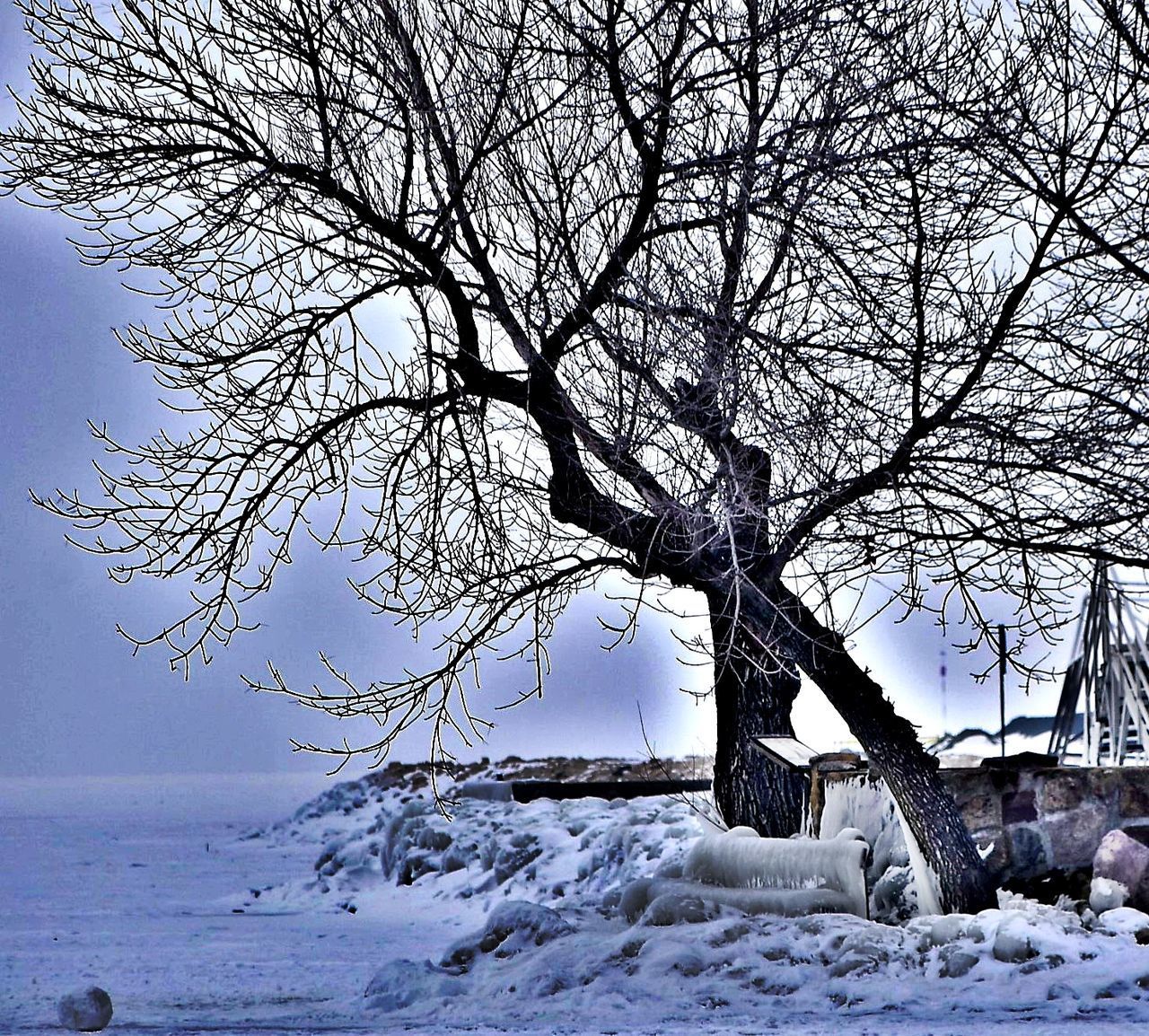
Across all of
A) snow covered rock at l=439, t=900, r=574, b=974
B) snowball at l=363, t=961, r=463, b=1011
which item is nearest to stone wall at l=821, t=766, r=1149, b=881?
snow covered rock at l=439, t=900, r=574, b=974

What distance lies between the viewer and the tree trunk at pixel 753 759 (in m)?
7.94

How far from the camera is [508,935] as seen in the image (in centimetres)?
643

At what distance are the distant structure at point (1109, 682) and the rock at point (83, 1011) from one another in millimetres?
6814

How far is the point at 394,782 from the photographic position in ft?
51.4

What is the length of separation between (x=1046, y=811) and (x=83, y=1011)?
5.04 metres

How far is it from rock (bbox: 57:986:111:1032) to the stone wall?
4.56 m

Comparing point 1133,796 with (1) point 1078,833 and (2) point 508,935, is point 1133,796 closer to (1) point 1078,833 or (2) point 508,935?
(1) point 1078,833

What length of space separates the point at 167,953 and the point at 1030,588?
5.47m

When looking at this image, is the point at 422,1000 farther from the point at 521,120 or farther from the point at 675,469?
the point at 521,120

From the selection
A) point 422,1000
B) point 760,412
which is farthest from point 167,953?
point 760,412

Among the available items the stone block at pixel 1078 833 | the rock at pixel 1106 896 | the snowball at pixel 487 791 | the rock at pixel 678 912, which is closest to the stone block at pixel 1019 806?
the stone block at pixel 1078 833

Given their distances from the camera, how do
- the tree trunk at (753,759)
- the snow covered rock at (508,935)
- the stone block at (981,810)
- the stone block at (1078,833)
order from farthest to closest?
1. the tree trunk at (753,759)
2. the stone block at (981,810)
3. the stone block at (1078,833)
4. the snow covered rock at (508,935)

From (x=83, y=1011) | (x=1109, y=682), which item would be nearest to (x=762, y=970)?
(x=83, y=1011)

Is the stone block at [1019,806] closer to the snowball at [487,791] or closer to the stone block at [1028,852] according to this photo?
the stone block at [1028,852]
